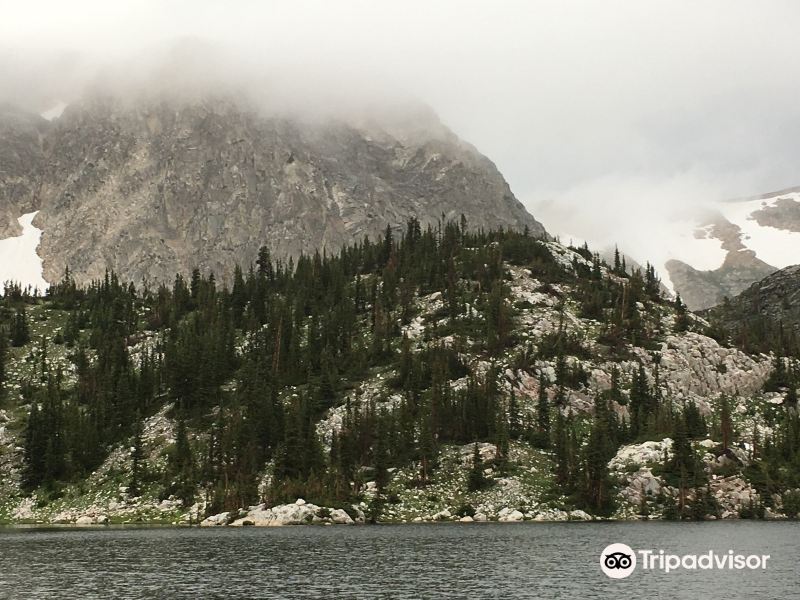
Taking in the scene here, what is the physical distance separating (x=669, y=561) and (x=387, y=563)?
25397mm

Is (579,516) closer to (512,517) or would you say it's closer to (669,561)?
(512,517)

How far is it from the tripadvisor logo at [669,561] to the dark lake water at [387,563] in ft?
4.38

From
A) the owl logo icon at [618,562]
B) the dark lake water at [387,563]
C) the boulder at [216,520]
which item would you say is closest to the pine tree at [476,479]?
the dark lake water at [387,563]

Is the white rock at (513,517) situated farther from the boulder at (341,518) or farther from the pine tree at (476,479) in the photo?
the boulder at (341,518)

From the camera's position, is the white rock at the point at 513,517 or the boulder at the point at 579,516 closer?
the boulder at the point at 579,516

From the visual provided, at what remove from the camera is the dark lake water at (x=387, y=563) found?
6694 centimetres

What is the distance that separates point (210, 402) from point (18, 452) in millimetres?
37038

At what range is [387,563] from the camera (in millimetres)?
82438

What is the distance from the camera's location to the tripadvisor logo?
7631cm

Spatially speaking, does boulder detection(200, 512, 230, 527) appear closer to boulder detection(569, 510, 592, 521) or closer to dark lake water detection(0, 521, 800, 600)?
dark lake water detection(0, 521, 800, 600)

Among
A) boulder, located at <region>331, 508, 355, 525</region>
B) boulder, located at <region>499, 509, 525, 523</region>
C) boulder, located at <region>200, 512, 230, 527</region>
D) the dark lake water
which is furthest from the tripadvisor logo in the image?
boulder, located at <region>200, 512, 230, 527</region>

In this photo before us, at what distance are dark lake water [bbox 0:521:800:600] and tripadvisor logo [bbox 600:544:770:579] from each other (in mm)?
1334

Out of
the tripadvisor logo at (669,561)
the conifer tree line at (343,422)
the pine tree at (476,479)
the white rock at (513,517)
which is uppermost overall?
the conifer tree line at (343,422)

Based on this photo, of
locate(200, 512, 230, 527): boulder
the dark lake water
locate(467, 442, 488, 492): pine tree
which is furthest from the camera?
locate(467, 442, 488, 492): pine tree
